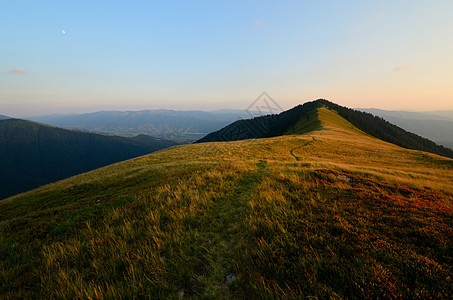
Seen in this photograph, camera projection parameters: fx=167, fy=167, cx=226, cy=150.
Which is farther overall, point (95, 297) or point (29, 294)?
point (29, 294)

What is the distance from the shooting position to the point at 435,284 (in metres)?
2.97

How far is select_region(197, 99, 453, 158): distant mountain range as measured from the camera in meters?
105

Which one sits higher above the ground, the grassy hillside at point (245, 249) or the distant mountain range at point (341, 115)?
the distant mountain range at point (341, 115)

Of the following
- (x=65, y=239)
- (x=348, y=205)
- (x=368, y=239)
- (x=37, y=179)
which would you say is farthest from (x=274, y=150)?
(x=37, y=179)

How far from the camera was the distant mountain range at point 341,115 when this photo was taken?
344 ft

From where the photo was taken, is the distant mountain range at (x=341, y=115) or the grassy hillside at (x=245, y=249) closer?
the grassy hillside at (x=245, y=249)

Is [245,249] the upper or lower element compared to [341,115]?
lower

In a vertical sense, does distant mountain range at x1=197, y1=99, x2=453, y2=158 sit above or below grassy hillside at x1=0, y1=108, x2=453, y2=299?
above

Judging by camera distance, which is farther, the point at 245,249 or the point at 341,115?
the point at 341,115

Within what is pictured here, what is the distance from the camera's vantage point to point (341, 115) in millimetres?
113375

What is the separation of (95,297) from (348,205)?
25.2 ft

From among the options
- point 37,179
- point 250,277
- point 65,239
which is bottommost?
point 37,179

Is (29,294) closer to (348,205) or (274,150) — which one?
(348,205)

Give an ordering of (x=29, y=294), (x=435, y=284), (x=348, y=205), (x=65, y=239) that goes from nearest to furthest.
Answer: (x=435, y=284), (x=29, y=294), (x=65, y=239), (x=348, y=205)
